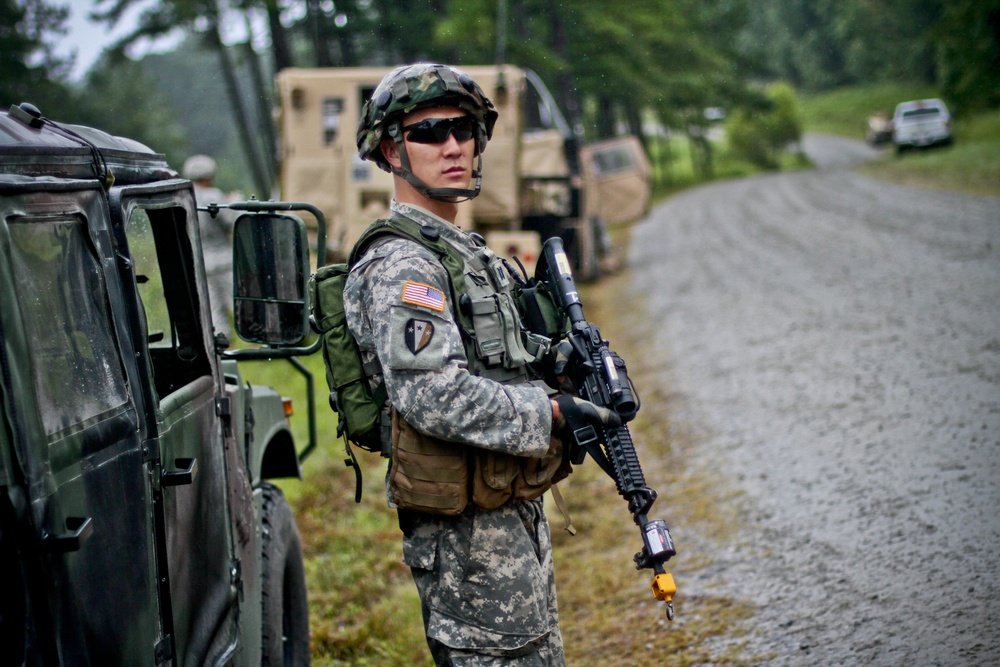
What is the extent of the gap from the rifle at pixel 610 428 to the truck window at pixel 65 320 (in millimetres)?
1156

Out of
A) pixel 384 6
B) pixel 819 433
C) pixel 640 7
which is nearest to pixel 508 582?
pixel 819 433

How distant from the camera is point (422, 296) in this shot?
2564mm

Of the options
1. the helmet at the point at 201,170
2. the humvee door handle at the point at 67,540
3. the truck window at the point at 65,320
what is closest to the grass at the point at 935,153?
the helmet at the point at 201,170

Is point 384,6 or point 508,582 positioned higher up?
point 384,6

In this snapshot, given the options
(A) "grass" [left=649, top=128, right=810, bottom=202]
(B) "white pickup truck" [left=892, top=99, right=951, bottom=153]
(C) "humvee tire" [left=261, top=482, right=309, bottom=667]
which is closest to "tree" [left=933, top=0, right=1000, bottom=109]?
(B) "white pickup truck" [left=892, top=99, right=951, bottom=153]

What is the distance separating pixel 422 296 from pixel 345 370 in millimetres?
362

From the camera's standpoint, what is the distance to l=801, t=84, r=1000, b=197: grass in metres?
21.7

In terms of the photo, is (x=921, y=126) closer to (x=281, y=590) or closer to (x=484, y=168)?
(x=484, y=168)

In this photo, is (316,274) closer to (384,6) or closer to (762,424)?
(762,424)

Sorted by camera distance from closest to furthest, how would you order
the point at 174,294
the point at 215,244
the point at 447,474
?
the point at 447,474 < the point at 174,294 < the point at 215,244

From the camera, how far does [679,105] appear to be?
33281mm

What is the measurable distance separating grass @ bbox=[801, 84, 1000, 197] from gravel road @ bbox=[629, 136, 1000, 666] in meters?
8.14

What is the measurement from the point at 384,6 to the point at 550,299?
45.4 feet

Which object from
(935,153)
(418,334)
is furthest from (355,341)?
(935,153)
